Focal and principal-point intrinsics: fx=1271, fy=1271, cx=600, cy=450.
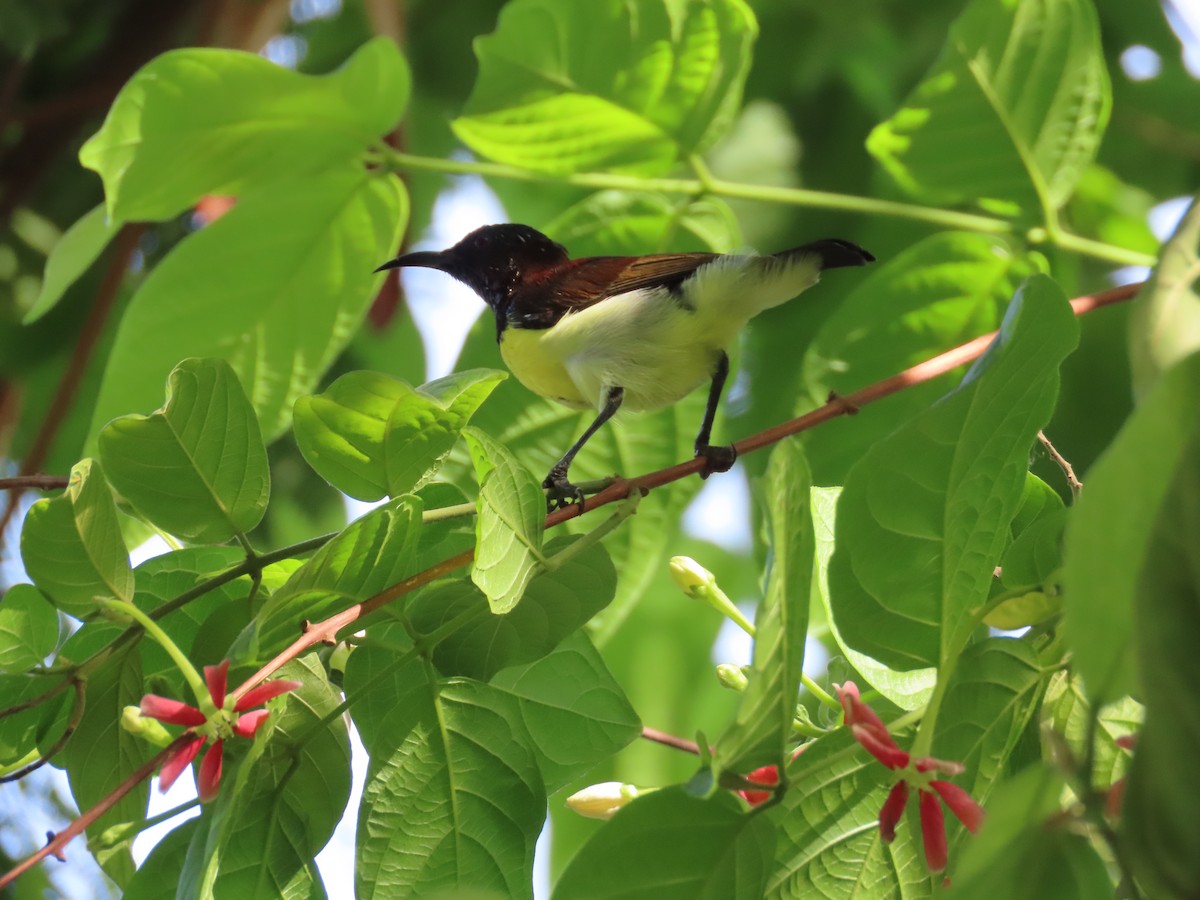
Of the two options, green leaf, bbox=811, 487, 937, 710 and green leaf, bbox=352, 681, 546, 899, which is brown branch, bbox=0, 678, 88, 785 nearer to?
green leaf, bbox=352, 681, 546, 899

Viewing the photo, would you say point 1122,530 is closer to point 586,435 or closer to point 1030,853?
point 1030,853

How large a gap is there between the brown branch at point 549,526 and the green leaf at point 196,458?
12 centimetres

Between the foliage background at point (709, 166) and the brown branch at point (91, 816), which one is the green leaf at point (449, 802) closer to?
the brown branch at point (91, 816)

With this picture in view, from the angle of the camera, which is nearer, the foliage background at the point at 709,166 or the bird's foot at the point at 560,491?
the bird's foot at the point at 560,491

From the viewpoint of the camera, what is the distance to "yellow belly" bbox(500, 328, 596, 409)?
1.26 m

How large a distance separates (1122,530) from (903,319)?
2.67 ft

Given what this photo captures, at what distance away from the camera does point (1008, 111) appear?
125 centimetres

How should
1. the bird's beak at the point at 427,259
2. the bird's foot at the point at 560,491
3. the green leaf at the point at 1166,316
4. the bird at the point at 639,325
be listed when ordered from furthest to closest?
the bird's beak at the point at 427,259 → the bird at the point at 639,325 → the bird's foot at the point at 560,491 → the green leaf at the point at 1166,316

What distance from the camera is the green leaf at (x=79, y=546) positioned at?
0.72 m

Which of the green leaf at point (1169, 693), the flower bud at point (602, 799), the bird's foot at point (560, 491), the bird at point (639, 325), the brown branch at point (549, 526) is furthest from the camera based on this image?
the bird at point (639, 325)

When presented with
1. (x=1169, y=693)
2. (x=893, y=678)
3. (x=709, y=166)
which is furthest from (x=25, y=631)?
(x=709, y=166)

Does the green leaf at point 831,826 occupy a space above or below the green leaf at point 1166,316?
below

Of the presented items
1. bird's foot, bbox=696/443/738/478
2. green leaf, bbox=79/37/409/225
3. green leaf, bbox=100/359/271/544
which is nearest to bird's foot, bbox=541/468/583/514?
bird's foot, bbox=696/443/738/478

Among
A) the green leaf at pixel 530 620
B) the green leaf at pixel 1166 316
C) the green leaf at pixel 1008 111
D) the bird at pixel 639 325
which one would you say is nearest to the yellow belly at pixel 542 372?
the bird at pixel 639 325
